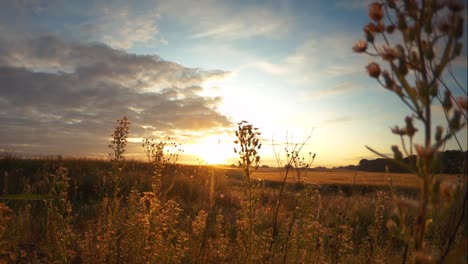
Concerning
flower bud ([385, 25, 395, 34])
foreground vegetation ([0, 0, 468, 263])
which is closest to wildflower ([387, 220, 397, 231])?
foreground vegetation ([0, 0, 468, 263])

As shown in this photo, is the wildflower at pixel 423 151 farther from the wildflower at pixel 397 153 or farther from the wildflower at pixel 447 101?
the wildflower at pixel 447 101

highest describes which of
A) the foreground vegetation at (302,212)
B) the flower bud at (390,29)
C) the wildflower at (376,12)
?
the wildflower at (376,12)

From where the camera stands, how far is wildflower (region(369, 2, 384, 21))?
6.36ft

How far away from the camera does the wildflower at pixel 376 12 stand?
6.36 feet

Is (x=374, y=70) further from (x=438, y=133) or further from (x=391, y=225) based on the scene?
(x=391, y=225)

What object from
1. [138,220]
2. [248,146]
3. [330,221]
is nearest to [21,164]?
[330,221]

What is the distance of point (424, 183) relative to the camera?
64.6 inches

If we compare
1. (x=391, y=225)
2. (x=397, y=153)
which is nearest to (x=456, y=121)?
(x=397, y=153)

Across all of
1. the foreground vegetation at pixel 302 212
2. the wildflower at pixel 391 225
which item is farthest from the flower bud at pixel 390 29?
the wildflower at pixel 391 225

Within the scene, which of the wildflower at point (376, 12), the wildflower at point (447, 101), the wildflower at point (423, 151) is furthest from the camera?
the wildflower at point (376, 12)

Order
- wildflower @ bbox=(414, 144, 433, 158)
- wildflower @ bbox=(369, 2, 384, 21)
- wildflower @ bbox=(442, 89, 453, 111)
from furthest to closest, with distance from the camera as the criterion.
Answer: wildflower @ bbox=(369, 2, 384, 21), wildflower @ bbox=(442, 89, 453, 111), wildflower @ bbox=(414, 144, 433, 158)

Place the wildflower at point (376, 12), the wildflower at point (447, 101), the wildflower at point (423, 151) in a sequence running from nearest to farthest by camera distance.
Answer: the wildflower at point (423, 151), the wildflower at point (447, 101), the wildflower at point (376, 12)

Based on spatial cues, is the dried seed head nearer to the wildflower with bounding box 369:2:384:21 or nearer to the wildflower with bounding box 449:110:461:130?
the wildflower with bounding box 449:110:461:130

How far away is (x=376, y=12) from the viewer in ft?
6.35
